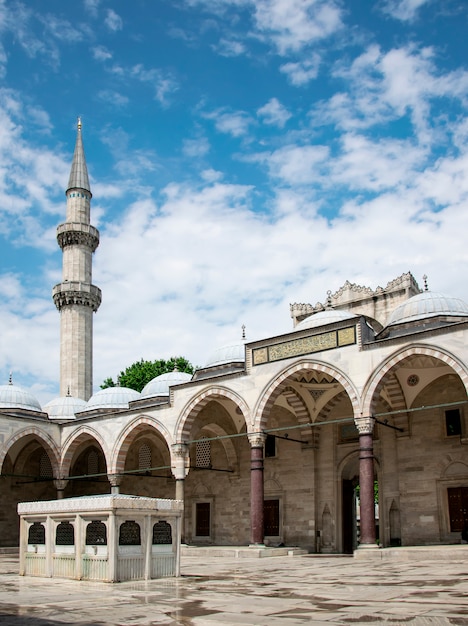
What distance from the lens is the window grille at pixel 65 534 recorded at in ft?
31.6

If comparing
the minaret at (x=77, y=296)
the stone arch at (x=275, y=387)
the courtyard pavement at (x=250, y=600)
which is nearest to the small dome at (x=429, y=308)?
the stone arch at (x=275, y=387)

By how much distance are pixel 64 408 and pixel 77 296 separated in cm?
543

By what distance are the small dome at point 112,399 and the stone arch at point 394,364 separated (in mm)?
11047

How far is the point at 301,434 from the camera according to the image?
66.6ft

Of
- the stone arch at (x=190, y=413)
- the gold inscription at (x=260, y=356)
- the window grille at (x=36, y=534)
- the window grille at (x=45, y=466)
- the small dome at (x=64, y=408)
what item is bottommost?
the window grille at (x=36, y=534)

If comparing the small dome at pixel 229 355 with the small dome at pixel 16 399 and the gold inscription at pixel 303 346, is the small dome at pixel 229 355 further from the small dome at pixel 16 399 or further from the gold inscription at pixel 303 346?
Answer: the small dome at pixel 16 399

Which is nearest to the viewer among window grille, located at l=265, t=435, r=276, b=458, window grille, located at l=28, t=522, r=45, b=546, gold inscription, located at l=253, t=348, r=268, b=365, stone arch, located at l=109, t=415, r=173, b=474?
window grille, located at l=28, t=522, r=45, b=546

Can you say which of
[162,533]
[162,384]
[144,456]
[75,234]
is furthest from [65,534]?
[75,234]

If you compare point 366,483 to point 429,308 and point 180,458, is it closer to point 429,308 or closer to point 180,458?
point 429,308

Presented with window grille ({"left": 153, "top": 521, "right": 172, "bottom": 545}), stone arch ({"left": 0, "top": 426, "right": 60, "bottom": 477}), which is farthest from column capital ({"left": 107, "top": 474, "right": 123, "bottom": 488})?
window grille ({"left": 153, "top": 521, "right": 172, "bottom": 545})

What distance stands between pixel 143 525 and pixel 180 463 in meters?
10.0

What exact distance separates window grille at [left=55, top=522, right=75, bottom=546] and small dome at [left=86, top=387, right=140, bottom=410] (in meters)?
14.6

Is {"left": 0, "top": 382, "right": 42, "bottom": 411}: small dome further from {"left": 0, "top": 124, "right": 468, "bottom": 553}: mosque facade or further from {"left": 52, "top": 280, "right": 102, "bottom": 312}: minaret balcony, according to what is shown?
{"left": 52, "top": 280, "right": 102, "bottom": 312}: minaret balcony

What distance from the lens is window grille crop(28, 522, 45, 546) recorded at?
33.3 ft
